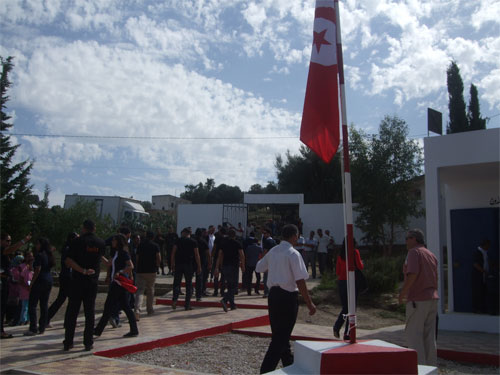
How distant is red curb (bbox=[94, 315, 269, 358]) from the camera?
6504 mm

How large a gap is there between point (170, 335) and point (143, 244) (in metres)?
2.74

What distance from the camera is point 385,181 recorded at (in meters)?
24.0

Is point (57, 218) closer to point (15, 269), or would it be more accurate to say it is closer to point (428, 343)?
point (15, 269)

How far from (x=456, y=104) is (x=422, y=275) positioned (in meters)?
33.4

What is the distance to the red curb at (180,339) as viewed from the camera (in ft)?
21.3

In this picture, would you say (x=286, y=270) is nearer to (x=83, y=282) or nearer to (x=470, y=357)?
(x=83, y=282)

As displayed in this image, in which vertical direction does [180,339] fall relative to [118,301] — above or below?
below

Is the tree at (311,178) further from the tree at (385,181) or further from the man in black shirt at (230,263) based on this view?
the man in black shirt at (230,263)

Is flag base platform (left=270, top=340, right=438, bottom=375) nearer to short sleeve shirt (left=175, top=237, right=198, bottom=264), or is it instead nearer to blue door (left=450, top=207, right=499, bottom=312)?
short sleeve shirt (left=175, top=237, right=198, bottom=264)

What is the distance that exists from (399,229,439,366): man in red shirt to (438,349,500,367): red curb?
5.59 ft

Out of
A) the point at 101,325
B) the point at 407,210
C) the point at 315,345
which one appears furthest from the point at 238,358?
the point at 407,210

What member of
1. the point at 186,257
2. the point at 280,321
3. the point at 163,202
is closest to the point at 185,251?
the point at 186,257

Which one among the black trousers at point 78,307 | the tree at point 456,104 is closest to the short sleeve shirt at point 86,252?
the black trousers at point 78,307

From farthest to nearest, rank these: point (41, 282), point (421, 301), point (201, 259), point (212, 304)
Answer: point (201, 259) < point (212, 304) < point (41, 282) < point (421, 301)
